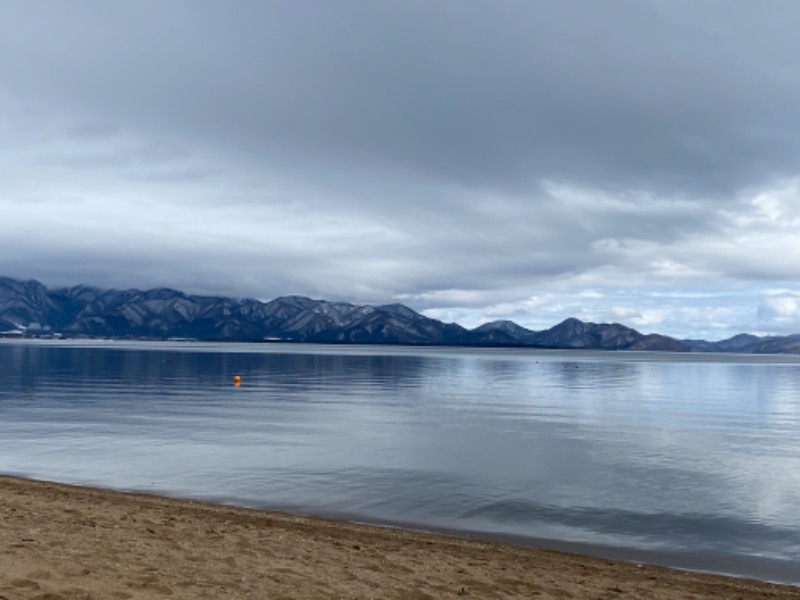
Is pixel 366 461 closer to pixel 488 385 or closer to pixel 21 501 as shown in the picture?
pixel 21 501

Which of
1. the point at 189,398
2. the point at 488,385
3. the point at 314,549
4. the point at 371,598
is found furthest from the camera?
the point at 488,385

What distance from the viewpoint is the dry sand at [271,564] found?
39.1 feet

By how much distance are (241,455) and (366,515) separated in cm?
1232

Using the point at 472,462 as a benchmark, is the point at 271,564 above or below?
above

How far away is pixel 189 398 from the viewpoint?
62031 millimetres

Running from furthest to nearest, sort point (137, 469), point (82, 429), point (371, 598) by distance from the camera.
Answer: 1. point (82, 429)
2. point (137, 469)
3. point (371, 598)

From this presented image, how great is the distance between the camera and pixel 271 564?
1394 centimetres

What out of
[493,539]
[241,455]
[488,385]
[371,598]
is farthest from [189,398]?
[371,598]

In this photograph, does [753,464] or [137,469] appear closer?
[137,469]

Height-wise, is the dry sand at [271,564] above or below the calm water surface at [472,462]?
above

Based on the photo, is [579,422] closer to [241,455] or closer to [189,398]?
[241,455]

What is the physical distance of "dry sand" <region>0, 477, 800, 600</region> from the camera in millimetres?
11906

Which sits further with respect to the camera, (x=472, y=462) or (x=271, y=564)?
(x=472, y=462)

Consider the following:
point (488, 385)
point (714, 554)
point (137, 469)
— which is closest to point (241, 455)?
point (137, 469)
